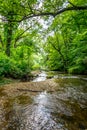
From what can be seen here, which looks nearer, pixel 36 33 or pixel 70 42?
pixel 36 33

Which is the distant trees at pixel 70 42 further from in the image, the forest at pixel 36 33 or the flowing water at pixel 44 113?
the flowing water at pixel 44 113

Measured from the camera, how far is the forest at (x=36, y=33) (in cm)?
617

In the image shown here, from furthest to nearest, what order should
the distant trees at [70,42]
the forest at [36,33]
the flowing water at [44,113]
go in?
the distant trees at [70,42] < the forest at [36,33] < the flowing water at [44,113]

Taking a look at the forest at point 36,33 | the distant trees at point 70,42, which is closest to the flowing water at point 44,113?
the forest at point 36,33

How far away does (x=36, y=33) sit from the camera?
68.7 ft

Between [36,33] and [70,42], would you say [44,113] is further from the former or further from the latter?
[70,42]

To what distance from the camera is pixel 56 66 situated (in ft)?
94.5

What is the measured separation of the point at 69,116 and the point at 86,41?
13.1m

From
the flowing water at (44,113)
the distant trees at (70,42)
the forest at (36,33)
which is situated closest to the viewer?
the flowing water at (44,113)

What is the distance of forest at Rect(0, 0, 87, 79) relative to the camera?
6.17m

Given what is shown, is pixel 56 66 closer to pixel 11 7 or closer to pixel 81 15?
pixel 81 15

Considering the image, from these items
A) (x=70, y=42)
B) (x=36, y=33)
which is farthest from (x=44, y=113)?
(x=70, y=42)

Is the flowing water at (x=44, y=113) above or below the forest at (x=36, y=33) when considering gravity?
below

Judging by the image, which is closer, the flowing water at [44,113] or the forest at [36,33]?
the flowing water at [44,113]
